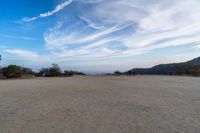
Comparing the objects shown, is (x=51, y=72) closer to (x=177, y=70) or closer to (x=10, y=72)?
(x=10, y=72)

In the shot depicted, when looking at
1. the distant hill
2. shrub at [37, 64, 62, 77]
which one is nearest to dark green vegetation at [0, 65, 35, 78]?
shrub at [37, 64, 62, 77]

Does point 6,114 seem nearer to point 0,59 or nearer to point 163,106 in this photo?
point 163,106

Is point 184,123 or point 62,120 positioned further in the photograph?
point 62,120

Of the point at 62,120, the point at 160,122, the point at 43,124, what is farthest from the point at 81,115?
the point at 160,122

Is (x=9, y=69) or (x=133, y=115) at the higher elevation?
(x=9, y=69)

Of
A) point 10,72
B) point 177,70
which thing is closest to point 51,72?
point 10,72

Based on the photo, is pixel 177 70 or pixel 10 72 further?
pixel 177 70

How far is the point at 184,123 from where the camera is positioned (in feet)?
12.4

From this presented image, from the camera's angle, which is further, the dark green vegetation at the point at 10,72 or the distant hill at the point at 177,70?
the distant hill at the point at 177,70

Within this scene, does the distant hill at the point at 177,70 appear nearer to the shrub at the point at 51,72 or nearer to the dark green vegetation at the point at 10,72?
the shrub at the point at 51,72

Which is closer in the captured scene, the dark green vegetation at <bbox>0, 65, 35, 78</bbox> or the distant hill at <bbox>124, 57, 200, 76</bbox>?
the dark green vegetation at <bbox>0, 65, 35, 78</bbox>

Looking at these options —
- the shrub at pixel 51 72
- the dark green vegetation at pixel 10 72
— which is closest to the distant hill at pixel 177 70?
the shrub at pixel 51 72

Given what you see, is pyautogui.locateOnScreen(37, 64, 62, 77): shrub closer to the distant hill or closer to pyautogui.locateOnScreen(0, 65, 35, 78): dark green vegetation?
pyautogui.locateOnScreen(0, 65, 35, 78): dark green vegetation

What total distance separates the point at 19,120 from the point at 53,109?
1.11 m
